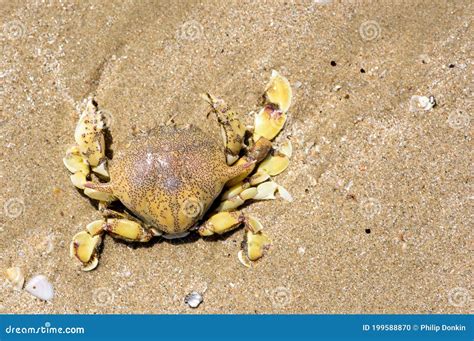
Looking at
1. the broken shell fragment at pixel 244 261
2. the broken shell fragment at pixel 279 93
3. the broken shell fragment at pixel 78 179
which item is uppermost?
the broken shell fragment at pixel 279 93

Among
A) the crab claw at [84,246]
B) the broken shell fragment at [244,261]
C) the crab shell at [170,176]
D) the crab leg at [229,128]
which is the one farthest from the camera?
the broken shell fragment at [244,261]

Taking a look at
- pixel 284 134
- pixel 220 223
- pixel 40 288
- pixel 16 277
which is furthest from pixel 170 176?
pixel 16 277

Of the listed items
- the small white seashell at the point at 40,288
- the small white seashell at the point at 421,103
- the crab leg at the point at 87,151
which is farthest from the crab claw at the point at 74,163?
the small white seashell at the point at 421,103

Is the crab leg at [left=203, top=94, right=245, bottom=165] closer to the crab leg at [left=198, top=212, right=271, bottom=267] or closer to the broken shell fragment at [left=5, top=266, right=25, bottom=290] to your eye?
the crab leg at [left=198, top=212, right=271, bottom=267]

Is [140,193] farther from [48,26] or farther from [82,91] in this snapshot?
[48,26]

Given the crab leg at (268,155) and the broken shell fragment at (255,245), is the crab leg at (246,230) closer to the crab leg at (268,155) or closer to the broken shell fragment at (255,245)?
the broken shell fragment at (255,245)

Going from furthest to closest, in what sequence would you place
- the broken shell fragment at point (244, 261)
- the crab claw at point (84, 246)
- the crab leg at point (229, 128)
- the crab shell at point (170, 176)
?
the broken shell fragment at point (244, 261)
the crab claw at point (84, 246)
the crab leg at point (229, 128)
the crab shell at point (170, 176)

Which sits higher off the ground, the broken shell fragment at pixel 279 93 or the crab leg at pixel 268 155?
the broken shell fragment at pixel 279 93
